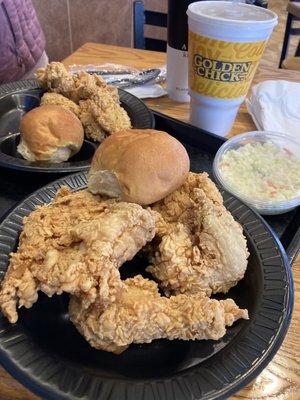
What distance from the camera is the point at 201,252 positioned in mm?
659

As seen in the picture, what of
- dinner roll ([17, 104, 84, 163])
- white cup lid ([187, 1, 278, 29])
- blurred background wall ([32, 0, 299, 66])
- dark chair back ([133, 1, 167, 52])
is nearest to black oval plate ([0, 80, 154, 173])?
dinner roll ([17, 104, 84, 163])

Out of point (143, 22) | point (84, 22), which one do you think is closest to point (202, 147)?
point (143, 22)

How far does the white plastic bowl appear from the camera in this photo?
0.93 metres

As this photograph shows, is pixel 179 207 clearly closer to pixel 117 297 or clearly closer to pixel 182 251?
pixel 182 251

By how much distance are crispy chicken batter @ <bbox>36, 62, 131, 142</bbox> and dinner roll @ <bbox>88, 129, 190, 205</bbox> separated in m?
0.37

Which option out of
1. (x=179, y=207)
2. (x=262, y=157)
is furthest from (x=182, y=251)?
(x=262, y=157)

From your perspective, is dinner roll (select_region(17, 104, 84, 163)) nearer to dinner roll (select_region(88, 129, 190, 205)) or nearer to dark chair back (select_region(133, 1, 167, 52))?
dinner roll (select_region(88, 129, 190, 205))

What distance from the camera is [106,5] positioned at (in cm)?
277

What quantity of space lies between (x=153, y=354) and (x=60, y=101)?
84 centimetres

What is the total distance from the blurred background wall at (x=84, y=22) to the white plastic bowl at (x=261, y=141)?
6.35ft

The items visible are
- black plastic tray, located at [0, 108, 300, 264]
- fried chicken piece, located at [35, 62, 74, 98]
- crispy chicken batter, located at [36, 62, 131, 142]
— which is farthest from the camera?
fried chicken piece, located at [35, 62, 74, 98]

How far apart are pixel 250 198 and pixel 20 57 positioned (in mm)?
1357

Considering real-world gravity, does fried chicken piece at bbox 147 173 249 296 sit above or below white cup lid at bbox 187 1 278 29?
below

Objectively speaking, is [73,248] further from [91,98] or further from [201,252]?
[91,98]
